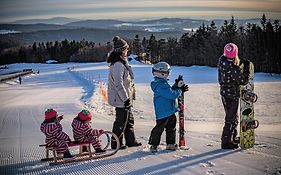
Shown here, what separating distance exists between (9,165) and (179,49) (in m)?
80.8

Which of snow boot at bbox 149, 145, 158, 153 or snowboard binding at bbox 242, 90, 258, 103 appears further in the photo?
snowboard binding at bbox 242, 90, 258, 103

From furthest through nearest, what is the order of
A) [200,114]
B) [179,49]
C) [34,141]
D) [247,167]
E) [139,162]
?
[179,49] < [200,114] < [34,141] < [139,162] < [247,167]

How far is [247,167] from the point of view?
4828 mm

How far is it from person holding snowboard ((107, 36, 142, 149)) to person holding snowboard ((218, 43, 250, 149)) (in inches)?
56.8

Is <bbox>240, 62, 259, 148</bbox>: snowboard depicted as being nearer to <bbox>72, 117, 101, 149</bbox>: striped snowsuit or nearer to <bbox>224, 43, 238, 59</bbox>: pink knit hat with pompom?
<bbox>224, 43, 238, 59</bbox>: pink knit hat with pompom

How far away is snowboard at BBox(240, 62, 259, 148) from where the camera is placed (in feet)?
19.5

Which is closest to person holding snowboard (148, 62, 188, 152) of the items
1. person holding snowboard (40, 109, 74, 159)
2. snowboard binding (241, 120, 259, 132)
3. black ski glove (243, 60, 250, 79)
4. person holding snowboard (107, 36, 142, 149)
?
person holding snowboard (107, 36, 142, 149)

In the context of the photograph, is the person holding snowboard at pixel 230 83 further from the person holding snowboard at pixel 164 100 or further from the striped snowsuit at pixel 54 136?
the striped snowsuit at pixel 54 136

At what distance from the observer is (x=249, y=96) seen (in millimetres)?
5941

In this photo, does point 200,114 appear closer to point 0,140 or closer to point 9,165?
point 0,140

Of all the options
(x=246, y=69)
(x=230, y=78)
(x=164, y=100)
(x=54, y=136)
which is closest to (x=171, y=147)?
(x=164, y=100)

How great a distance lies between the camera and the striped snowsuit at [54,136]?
5258 mm

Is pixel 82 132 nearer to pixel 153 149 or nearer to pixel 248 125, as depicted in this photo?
pixel 153 149

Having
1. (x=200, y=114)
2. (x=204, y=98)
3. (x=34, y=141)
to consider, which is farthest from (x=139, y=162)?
(x=204, y=98)
